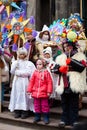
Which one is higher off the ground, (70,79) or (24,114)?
(70,79)

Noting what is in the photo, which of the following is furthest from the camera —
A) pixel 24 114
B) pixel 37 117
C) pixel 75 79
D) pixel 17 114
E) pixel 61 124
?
pixel 17 114

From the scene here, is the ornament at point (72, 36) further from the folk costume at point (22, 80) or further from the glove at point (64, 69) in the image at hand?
the folk costume at point (22, 80)

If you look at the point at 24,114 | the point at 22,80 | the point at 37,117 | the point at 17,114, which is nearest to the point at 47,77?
the point at 22,80

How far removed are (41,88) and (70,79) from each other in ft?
2.31

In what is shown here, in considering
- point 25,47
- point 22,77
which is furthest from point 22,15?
point 22,77

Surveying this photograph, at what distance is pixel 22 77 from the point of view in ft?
22.4

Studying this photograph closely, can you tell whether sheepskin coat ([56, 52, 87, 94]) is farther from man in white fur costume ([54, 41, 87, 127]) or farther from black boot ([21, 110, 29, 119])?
black boot ([21, 110, 29, 119])

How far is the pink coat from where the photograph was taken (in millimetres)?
6250

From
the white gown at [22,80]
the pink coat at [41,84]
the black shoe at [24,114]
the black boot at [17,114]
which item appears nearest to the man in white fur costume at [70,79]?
the pink coat at [41,84]

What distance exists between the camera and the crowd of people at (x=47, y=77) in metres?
5.84

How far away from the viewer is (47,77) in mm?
6305

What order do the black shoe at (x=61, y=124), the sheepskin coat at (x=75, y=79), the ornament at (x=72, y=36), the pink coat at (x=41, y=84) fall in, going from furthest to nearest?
the pink coat at (x=41, y=84) → the black shoe at (x=61, y=124) → the ornament at (x=72, y=36) → the sheepskin coat at (x=75, y=79)

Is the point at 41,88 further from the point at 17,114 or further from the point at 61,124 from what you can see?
the point at 17,114

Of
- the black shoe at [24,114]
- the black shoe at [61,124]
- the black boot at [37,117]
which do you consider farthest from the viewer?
the black shoe at [24,114]
